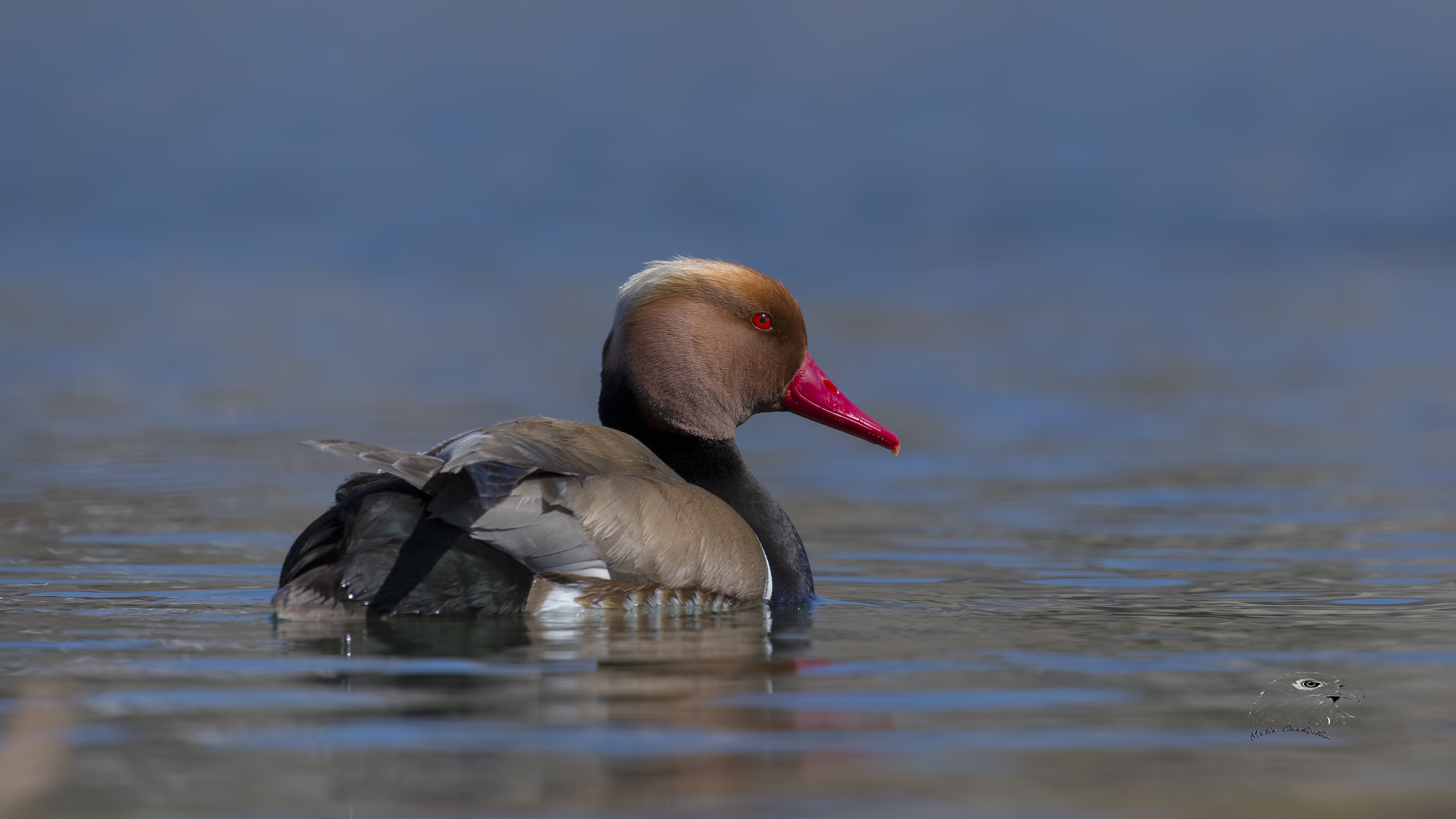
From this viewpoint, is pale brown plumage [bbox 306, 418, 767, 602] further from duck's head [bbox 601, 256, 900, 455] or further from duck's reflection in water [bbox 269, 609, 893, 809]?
duck's head [bbox 601, 256, 900, 455]

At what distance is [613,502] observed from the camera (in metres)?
6.24

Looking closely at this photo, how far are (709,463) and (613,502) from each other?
50.3 inches

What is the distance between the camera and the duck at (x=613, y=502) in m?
6.02

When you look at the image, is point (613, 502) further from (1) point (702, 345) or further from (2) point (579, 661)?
(1) point (702, 345)

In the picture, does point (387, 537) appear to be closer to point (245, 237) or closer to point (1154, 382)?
point (1154, 382)

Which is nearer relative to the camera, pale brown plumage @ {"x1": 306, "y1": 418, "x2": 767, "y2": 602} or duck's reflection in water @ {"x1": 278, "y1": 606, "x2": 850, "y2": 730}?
duck's reflection in water @ {"x1": 278, "y1": 606, "x2": 850, "y2": 730}

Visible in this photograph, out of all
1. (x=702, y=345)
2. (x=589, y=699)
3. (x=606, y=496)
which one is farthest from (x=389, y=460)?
(x=702, y=345)

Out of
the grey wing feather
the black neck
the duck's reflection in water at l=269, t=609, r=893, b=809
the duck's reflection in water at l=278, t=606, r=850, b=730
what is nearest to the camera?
the duck's reflection in water at l=269, t=609, r=893, b=809

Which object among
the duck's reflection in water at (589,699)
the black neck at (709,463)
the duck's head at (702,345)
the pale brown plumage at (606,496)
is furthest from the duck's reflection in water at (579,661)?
the duck's head at (702,345)

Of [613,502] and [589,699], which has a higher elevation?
[613,502]

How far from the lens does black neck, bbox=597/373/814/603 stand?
23.9 ft

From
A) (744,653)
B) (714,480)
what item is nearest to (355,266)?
(714,480)

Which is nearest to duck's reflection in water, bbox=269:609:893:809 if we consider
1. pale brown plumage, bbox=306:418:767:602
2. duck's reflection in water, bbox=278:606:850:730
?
duck's reflection in water, bbox=278:606:850:730

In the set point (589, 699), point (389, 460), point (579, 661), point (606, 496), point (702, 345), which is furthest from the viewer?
point (702, 345)
